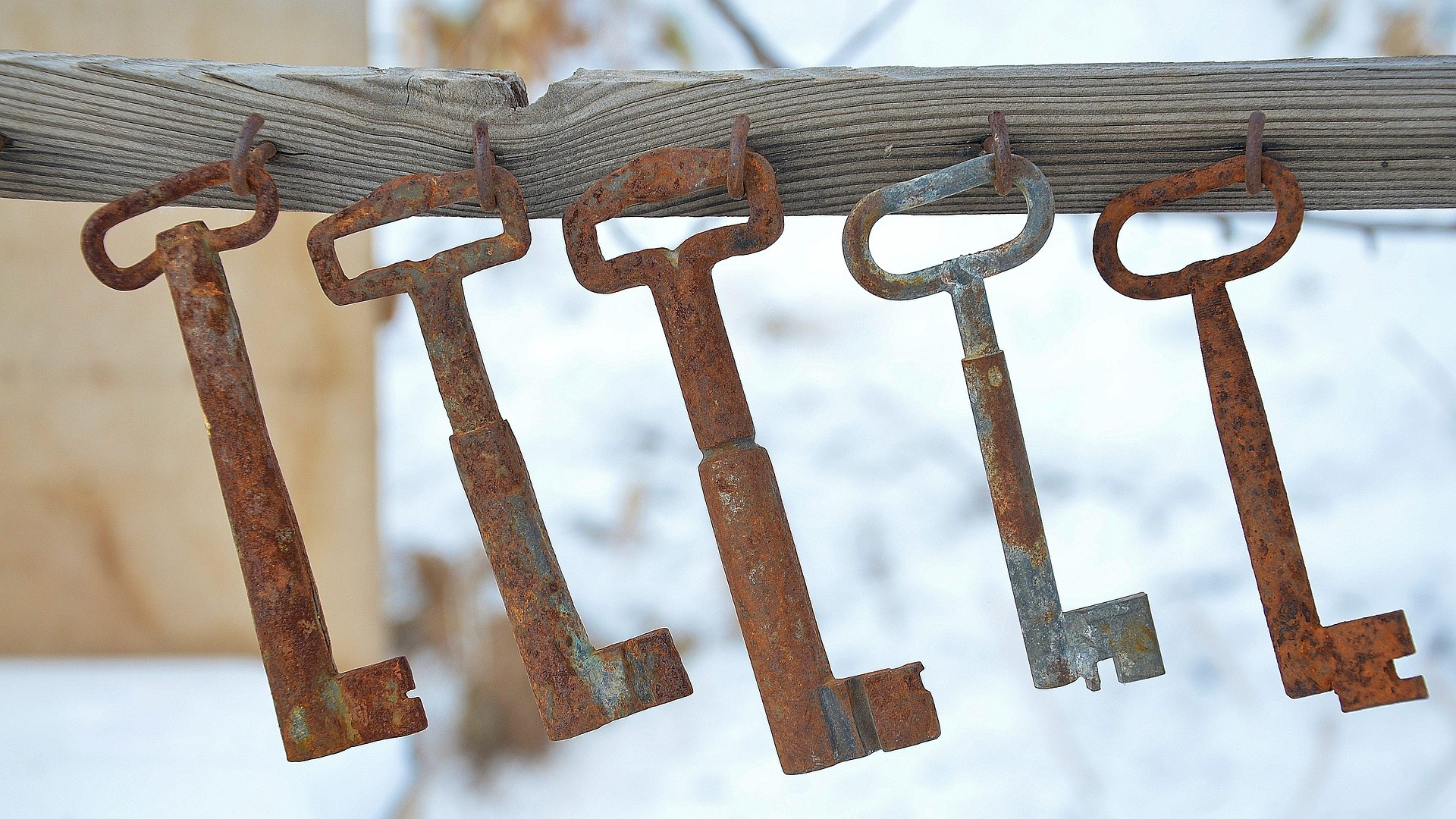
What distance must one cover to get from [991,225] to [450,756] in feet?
4.85

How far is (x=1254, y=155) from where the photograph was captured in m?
1.07

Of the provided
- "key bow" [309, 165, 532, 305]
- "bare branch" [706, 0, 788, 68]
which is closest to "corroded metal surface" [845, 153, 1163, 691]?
"key bow" [309, 165, 532, 305]

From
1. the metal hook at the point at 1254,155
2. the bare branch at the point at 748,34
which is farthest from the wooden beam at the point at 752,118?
the bare branch at the point at 748,34

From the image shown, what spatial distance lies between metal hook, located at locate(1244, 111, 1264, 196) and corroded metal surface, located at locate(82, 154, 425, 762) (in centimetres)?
89

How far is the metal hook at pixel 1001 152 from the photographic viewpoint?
106 cm

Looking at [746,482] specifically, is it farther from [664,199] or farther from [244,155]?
[244,155]

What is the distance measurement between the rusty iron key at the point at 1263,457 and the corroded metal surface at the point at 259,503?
773mm

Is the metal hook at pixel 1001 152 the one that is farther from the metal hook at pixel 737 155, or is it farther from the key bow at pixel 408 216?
the key bow at pixel 408 216

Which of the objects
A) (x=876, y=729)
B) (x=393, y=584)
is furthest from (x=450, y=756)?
(x=876, y=729)

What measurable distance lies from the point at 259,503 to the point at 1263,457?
918 mm

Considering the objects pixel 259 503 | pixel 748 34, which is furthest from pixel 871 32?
pixel 259 503

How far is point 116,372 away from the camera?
2070 millimetres

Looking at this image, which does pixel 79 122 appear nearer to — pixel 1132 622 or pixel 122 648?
pixel 1132 622

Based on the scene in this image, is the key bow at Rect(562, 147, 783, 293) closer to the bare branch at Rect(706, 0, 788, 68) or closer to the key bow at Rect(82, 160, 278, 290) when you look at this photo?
the key bow at Rect(82, 160, 278, 290)
